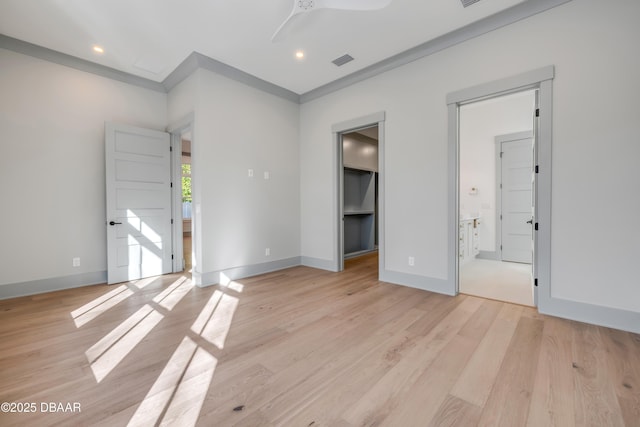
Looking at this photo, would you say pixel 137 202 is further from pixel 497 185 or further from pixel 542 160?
pixel 497 185

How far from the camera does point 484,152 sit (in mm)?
5801

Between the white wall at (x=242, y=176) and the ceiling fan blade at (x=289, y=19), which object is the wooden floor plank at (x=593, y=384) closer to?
the ceiling fan blade at (x=289, y=19)

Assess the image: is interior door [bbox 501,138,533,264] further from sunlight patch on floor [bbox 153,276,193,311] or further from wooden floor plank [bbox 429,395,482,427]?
sunlight patch on floor [bbox 153,276,193,311]

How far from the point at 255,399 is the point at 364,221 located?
5449 millimetres

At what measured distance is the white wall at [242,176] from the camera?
3.84m

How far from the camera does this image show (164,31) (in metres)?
3.18

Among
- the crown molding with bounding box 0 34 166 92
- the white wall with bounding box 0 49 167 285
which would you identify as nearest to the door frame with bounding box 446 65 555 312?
the crown molding with bounding box 0 34 166 92

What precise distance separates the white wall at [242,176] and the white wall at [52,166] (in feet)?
5.03

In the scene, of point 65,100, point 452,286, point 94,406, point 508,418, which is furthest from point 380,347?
point 65,100

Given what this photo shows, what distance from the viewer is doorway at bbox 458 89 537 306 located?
5320 millimetres

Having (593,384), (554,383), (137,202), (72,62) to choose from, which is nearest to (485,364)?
(554,383)

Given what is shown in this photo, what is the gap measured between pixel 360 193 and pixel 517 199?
3.23 meters

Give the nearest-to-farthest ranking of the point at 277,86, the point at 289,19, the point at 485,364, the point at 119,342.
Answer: the point at 485,364 < the point at 119,342 < the point at 289,19 < the point at 277,86

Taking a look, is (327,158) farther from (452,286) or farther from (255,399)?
(255,399)
